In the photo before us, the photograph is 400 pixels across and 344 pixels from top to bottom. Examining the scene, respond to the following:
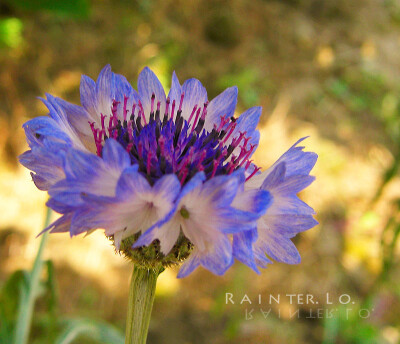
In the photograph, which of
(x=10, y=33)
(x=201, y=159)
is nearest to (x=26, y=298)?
(x=201, y=159)

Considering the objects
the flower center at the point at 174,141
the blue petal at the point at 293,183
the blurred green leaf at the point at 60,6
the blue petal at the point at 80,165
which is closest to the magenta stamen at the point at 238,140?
the flower center at the point at 174,141

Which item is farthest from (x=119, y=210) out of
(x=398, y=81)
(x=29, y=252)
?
(x=398, y=81)

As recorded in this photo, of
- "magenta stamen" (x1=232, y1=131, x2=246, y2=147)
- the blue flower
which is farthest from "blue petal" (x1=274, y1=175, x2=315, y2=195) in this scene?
"magenta stamen" (x1=232, y1=131, x2=246, y2=147)

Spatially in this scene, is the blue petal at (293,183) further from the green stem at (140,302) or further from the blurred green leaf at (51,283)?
the blurred green leaf at (51,283)

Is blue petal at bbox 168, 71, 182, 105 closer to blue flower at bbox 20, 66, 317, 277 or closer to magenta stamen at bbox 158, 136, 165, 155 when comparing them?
blue flower at bbox 20, 66, 317, 277

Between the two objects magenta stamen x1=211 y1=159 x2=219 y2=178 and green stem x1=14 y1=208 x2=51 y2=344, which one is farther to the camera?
green stem x1=14 y1=208 x2=51 y2=344

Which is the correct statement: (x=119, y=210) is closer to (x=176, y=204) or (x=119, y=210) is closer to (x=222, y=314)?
(x=176, y=204)

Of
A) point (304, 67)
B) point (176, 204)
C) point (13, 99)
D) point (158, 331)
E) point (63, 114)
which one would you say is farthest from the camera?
point (304, 67)
